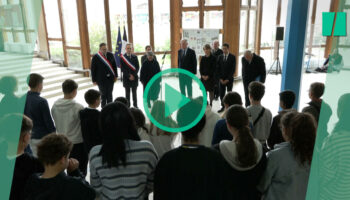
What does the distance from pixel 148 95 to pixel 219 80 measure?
190 centimetres

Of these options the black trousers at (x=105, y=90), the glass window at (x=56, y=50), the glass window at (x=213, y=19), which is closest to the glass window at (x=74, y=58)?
the glass window at (x=56, y=50)

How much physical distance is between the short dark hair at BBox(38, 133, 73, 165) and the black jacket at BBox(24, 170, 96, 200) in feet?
0.30

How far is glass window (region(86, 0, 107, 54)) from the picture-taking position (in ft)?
31.7

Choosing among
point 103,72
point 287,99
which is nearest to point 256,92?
point 287,99

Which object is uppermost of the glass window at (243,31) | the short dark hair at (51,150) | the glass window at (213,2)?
the glass window at (213,2)

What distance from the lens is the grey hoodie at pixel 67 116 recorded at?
9.71 feet

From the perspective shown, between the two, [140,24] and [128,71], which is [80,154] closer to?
[128,71]

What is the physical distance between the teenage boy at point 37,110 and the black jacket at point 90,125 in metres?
0.41

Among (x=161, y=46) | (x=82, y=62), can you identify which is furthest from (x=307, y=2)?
(x=82, y=62)

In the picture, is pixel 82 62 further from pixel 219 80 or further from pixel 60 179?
pixel 60 179

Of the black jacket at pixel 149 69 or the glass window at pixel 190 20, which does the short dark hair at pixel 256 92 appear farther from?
the glass window at pixel 190 20

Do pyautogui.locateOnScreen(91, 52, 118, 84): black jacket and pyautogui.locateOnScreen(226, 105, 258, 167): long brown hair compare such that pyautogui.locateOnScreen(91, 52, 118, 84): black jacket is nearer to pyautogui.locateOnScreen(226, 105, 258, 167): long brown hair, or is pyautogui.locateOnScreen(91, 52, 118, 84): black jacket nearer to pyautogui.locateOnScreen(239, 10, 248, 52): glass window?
pyautogui.locateOnScreen(226, 105, 258, 167): long brown hair

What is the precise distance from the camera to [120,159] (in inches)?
60.6

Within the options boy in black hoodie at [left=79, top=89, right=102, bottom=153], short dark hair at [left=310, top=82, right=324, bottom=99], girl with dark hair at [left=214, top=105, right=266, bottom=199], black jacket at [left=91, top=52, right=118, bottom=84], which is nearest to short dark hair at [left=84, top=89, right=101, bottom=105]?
boy in black hoodie at [left=79, top=89, right=102, bottom=153]
